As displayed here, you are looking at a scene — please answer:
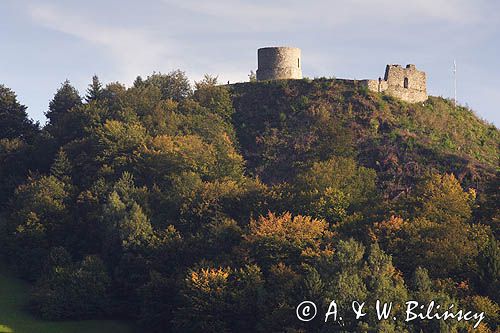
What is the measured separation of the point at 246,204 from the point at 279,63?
23713 mm

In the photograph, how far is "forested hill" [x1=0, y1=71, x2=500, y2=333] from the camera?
144ft

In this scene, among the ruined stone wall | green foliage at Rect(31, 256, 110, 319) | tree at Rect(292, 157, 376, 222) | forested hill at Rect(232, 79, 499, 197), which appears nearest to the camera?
green foliage at Rect(31, 256, 110, 319)

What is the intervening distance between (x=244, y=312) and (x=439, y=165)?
22.5m

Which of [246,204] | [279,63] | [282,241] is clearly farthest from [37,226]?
[279,63]

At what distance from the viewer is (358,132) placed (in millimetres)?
67688

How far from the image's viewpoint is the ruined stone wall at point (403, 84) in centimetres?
7312

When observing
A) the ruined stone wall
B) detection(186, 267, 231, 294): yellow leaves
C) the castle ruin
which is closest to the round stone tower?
the castle ruin

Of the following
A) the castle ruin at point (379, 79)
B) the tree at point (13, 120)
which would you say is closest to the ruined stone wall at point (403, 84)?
the castle ruin at point (379, 79)

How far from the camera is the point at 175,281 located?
49062 mm

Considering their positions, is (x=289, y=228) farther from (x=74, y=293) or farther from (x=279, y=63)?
(x=279, y=63)

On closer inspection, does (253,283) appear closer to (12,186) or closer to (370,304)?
(370,304)

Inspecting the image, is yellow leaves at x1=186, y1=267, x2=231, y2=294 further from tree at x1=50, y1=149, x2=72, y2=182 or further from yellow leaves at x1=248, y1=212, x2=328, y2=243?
tree at x1=50, y1=149, x2=72, y2=182

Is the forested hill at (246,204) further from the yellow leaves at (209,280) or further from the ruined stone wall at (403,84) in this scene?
the ruined stone wall at (403,84)

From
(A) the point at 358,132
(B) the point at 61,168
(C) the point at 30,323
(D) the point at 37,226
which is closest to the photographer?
(C) the point at 30,323
